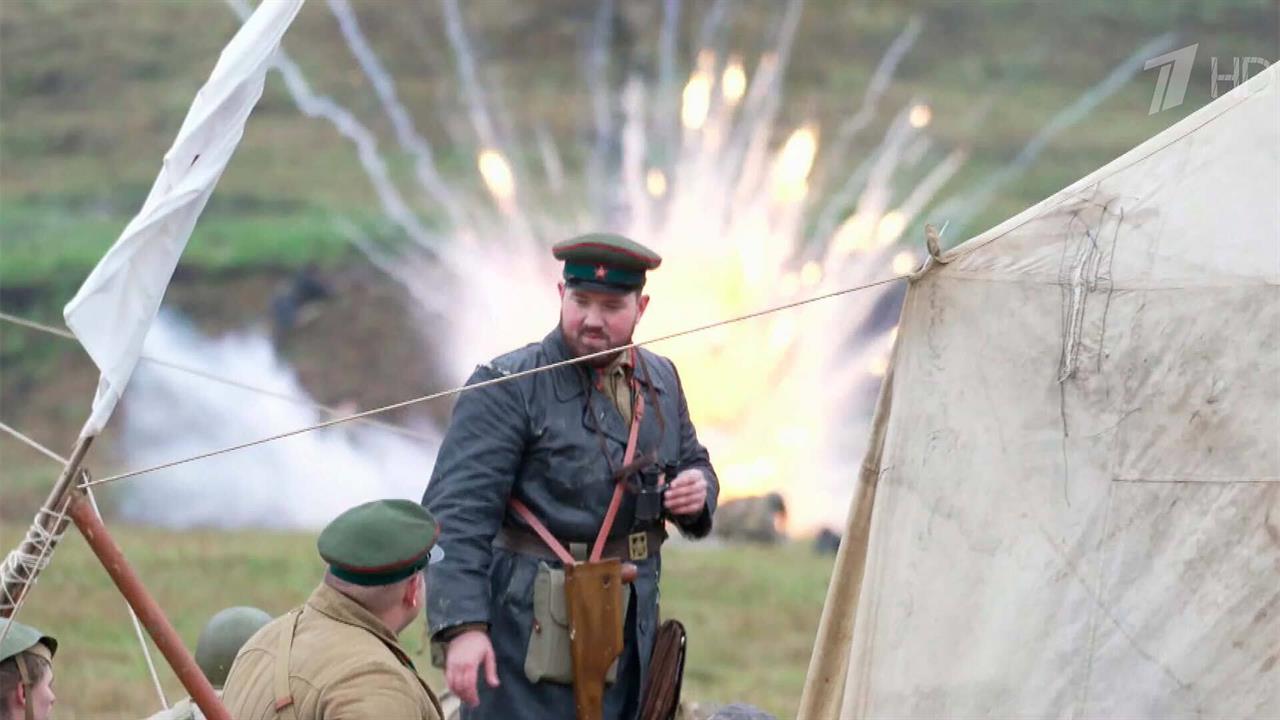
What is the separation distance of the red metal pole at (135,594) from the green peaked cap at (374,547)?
1.32 feet

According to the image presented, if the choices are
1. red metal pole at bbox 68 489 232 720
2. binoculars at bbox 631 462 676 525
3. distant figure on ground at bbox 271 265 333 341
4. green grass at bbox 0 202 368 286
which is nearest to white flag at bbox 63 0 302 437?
red metal pole at bbox 68 489 232 720

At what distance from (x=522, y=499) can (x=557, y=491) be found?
0.09 metres

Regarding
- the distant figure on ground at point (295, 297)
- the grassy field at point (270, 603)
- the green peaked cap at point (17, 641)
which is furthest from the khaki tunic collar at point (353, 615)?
the distant figure on ground at point (295, 297)

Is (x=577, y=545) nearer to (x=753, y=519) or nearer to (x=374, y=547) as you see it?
(x=374, y=547)

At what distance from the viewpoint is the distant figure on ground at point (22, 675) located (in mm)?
5121

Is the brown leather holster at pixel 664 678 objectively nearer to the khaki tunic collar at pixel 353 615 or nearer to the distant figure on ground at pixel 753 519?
the khaki tunic collar at pixel 353 615

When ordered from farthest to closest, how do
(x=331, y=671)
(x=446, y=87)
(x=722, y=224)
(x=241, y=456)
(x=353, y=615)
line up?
(x=446, y=87) → (x=722, y=224) → (x=241, y=456) → (x=353, y=615) → (x=331, y=671)

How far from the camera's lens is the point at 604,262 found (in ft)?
17.4

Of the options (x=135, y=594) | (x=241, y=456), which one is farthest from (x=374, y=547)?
(x=241, y=456)

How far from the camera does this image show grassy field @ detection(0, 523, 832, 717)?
1252 cm

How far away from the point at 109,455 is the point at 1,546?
7974mm

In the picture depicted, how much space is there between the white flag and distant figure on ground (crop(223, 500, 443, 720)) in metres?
0.57

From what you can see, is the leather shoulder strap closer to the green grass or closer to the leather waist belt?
the leather waist belt

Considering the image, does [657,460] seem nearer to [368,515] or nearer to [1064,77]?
[368,515]
